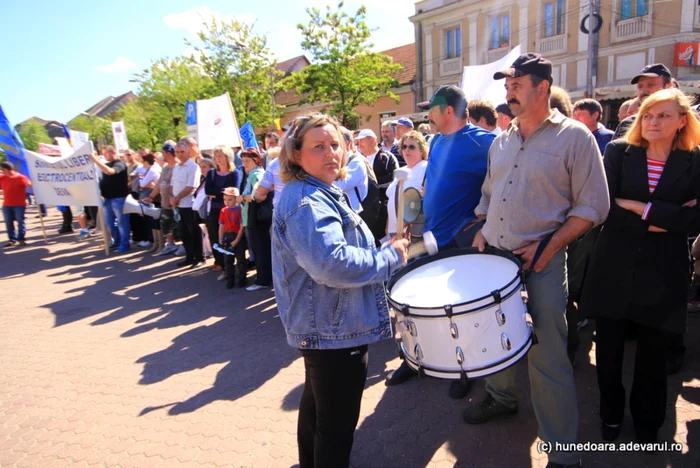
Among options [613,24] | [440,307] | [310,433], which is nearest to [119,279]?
[310,433]

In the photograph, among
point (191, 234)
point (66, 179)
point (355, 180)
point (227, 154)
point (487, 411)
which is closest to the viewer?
point (487, 411)

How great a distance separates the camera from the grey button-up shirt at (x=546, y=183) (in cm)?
231

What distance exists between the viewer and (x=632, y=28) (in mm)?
17359

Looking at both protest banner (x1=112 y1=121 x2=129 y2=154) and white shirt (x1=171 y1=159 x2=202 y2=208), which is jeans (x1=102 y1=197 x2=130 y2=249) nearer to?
white shirt (x1=171 y1=159 x2=202 y2=208)

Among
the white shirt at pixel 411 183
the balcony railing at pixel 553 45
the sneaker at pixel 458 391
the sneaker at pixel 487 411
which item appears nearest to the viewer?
the sneaker at pixel 487 411

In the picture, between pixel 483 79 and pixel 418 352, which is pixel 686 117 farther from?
pixel 483 79

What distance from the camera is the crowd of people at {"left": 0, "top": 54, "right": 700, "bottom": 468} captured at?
204cm

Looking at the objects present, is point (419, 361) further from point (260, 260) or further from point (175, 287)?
point (175, 287)

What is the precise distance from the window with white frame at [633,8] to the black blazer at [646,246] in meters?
19.1

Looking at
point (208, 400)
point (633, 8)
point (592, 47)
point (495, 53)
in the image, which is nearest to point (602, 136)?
point (208, 400)

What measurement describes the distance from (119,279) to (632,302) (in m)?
7.93

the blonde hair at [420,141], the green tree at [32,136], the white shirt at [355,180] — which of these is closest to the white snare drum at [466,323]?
the white shirt at [355,180]

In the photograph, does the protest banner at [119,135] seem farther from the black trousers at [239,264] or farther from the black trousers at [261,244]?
the black trousers at [261,244]

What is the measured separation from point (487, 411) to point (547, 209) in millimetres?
1515
